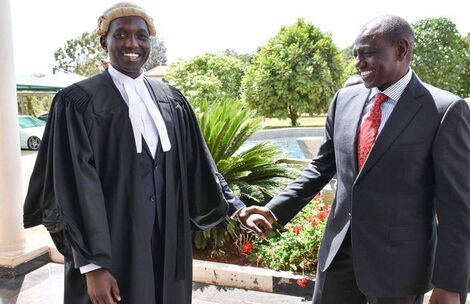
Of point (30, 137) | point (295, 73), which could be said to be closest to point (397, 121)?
point (30, 137)

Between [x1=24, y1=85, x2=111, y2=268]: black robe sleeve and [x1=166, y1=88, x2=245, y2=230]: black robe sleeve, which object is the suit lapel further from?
[x1=24, y1=85, x2=111, y2=268]: black robe sleeve

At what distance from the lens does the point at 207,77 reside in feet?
75.1

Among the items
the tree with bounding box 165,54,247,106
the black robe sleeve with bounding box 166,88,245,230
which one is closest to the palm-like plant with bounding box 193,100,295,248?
the black robe sleeve with bounding box 166,88,245,230

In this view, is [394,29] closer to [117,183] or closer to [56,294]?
[117,183]

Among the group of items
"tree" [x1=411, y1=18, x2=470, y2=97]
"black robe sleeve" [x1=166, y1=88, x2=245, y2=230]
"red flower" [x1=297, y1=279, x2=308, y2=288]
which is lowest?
"red flower" [x1=297, y1=279, x2=308, y2=288]

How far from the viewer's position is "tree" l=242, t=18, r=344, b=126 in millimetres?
20531

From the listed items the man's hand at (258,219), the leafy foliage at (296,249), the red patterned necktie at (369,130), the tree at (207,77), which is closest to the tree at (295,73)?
the tree at (207,77)

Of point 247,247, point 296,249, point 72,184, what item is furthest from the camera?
point 247,247

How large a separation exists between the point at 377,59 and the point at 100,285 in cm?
171

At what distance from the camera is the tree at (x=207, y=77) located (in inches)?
856

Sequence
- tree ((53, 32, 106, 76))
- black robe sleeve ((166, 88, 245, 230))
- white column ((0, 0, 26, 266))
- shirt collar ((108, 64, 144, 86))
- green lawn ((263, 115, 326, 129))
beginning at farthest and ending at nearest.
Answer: tree ((53, 32, 106, 76))
green lawn ((263, 115, 326, 129))
white column ((0, 0, 26, 266))
black robe sleeve ((166, 88, 245, 230))
shirt collar ((108, 64, 144, 86))

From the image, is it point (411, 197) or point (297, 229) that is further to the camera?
point (297, 229)

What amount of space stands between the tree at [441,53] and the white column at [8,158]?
69.6 ft

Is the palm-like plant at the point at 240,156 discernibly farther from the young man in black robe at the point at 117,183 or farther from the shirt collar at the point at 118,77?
the shirt collar at the point at 118,77
